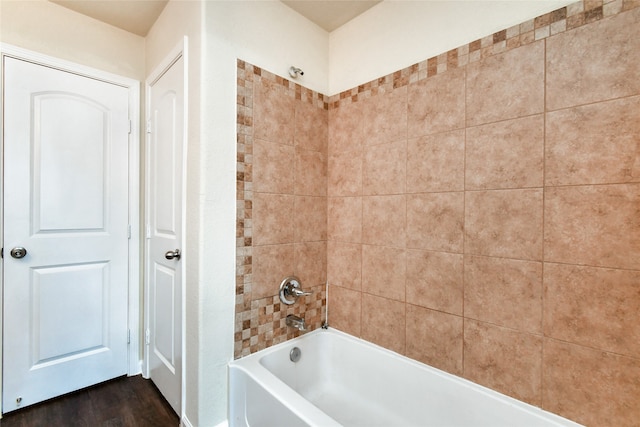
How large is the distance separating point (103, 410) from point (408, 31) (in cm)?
276

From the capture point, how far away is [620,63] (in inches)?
39.9

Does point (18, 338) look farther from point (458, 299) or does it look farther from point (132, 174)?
point (458, 299)

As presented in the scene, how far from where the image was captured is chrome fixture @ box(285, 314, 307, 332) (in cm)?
170

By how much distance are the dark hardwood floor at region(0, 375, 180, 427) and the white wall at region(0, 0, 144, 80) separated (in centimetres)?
211

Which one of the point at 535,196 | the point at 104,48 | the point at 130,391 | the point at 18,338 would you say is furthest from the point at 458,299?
the point at 104,48

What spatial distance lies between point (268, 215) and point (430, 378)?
3.87 feet

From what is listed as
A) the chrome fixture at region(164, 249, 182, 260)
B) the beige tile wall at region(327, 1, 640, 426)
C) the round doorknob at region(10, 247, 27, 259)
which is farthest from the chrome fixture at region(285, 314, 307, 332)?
the round doorknob at region(10, 247, 27, 259)

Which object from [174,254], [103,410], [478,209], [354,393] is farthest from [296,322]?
[103,410]

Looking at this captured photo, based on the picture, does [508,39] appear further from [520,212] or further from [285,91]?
[285,91]

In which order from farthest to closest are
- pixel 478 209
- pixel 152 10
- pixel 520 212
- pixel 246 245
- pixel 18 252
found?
pixel 152 10 < pixel 18 252 < pixel 246 245 < pixel 478 209 < pixel 520 212

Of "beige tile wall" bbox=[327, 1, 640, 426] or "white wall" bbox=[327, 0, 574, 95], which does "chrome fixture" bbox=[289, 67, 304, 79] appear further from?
"beige tile wall" bbox=[327, 1, 640, 426]

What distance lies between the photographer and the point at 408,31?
1.58 metres

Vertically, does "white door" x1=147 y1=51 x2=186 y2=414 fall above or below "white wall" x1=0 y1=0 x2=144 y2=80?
below

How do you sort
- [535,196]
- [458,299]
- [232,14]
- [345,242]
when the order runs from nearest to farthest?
[535,196], [458,299], [232,14], [345,242]
